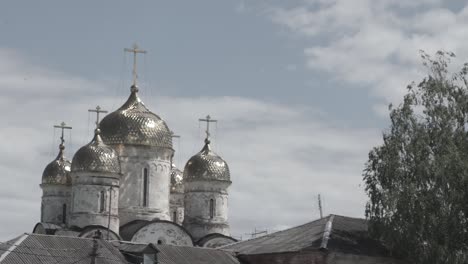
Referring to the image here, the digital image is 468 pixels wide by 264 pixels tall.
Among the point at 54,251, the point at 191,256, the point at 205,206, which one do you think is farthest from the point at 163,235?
the point at 54,251

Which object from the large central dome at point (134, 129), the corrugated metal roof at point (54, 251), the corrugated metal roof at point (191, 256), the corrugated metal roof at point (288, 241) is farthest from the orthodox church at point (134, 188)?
the corrugated metal roof at point (54, 251)

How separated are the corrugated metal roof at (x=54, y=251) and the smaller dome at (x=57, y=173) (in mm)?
A: 19538

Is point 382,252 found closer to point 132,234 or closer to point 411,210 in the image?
point 411,210

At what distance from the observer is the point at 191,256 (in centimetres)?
3516

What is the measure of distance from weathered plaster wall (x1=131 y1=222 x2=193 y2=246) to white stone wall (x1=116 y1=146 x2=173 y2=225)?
62.6 inches

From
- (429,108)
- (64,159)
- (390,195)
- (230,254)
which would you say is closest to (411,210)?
(390,195)

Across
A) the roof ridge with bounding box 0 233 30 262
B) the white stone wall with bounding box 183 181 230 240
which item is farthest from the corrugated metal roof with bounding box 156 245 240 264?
the white stone wall with bounding box 183 181 230 240

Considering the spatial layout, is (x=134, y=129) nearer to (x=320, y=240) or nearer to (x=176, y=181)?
(x=176, y=181)

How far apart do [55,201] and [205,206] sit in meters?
8.60

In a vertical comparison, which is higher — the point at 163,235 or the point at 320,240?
the point at 163,235

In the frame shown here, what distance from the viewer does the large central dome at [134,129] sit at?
50500 millimetres

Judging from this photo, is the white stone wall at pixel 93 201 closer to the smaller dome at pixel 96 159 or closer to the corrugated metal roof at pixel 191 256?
the smaller dome at pixel 96 159

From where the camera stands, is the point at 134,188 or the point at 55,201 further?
the point at 55,201

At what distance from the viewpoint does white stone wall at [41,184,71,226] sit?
5338 cm
